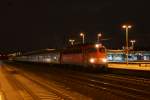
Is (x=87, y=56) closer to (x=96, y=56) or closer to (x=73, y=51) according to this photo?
(x=96, y=56)

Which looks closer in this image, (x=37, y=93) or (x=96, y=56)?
(x=37, y=93)

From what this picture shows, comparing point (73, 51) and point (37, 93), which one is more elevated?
point (73, 51)

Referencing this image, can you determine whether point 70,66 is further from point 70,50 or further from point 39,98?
point 39,98

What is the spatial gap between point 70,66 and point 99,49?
469 inches

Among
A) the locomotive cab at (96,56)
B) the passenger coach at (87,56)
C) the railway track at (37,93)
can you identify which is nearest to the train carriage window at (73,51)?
the passenger coach at (87,56)

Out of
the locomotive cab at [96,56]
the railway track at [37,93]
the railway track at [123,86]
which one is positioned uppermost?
the locomotive cab at [96,56]

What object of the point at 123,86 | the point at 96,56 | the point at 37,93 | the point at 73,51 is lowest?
the point at 37,93

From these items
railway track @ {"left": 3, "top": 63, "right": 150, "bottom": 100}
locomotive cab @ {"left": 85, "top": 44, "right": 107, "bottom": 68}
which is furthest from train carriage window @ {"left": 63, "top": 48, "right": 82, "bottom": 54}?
railway track @ {"left": 3, "top": 63, "right": 150, "bottom": 100}

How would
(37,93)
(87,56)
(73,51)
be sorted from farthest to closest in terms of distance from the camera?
(73,51), (87,56), (37,93)

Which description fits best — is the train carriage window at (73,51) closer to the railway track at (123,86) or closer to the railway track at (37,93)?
the railway track at (123,86)

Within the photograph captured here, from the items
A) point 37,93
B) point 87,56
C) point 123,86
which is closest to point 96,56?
point 87,56

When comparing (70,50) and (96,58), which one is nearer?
(96,58)

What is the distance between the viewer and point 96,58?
43.2 m

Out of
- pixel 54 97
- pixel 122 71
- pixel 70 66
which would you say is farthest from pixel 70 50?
pixel 54 97
